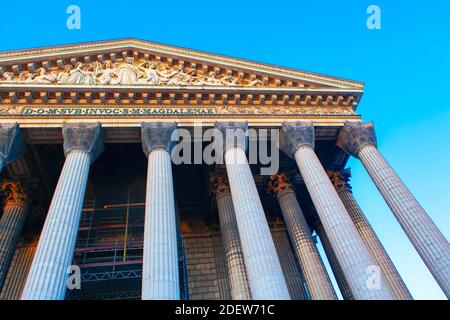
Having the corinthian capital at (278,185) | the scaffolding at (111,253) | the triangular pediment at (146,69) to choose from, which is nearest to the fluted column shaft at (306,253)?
the corinthian capital at (278,185)

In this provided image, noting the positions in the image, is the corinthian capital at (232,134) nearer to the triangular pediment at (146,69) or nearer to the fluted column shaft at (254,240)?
the fluted column shaft at (254,240)

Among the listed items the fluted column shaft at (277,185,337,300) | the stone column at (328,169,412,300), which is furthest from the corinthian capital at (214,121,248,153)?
the stone column at (328,169,412,300)

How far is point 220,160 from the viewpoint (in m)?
18.9

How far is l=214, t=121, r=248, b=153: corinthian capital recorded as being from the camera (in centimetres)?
1727

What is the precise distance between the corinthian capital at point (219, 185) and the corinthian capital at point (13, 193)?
8565 mm

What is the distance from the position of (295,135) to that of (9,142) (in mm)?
11528

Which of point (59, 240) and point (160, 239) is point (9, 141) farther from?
point (160, 239)

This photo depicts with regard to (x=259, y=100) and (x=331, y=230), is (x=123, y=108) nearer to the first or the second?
(x=259, y=100)

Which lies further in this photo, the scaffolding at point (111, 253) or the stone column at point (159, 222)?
the scaffolding at point (111, 253)

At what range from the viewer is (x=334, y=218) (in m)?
14.5

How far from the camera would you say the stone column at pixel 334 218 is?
1279 centimetres
